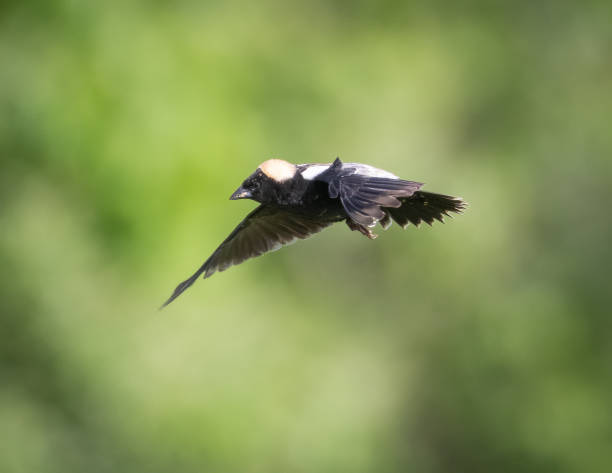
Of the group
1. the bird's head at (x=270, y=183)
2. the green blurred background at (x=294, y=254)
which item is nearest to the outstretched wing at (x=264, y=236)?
the bird's head at (x=270, y=183)

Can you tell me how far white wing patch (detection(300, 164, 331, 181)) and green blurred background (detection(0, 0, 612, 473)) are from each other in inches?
359

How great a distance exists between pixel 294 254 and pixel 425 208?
12.8 metres

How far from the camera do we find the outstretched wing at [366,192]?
11.6ft

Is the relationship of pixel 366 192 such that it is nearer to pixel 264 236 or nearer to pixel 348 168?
pixel 348 168

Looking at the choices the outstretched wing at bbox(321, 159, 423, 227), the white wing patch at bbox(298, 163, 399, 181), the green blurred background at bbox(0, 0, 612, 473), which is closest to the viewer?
the outstretched wing at bbox(321, 159, 423, 227)

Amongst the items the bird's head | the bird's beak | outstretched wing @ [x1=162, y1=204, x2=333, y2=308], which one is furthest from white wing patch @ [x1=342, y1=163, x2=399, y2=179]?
outstretched wing @ [x1=162, y1=204, x2=333, y2=308]

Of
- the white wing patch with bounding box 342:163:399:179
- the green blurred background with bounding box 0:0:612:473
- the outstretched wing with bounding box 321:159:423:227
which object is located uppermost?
the green blurred background with bounding box 0:0:612:473

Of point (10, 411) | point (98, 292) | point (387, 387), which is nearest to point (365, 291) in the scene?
point (387, 387)

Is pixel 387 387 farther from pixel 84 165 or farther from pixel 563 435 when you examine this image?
pixel 84 165

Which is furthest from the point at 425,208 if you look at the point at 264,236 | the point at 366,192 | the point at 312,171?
the point at 264,236

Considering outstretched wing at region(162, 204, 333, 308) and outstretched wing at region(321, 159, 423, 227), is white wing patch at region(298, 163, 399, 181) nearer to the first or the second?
outstretched wing at region(321, 159, 423, 227)

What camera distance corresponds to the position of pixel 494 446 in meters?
18.4

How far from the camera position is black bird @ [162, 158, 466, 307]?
3650 mm

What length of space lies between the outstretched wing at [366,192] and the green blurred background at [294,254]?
9.57 m
